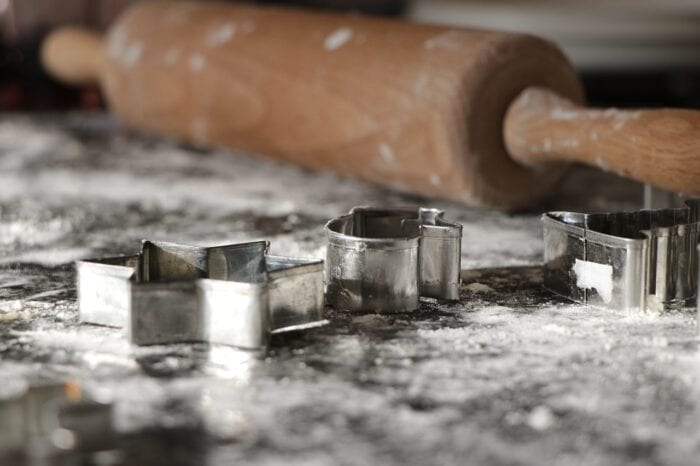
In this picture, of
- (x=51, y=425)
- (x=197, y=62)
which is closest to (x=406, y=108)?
(x=197, y=62)

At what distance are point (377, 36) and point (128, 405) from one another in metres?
0.94

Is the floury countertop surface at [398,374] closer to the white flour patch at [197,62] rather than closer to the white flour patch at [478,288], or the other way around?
the white flour patch at [478,288]

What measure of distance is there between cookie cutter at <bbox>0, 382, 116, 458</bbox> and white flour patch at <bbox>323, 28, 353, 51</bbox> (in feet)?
3.28

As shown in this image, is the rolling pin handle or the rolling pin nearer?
the rolling pin

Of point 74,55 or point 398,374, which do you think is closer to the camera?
point 398,374

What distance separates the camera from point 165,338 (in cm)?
83

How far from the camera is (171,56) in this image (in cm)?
Answer: 187

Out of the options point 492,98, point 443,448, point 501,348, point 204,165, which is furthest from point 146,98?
point 443,448

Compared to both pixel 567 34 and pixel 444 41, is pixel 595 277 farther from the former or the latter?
pixel 567 34

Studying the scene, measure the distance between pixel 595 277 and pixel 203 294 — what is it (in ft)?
1.17

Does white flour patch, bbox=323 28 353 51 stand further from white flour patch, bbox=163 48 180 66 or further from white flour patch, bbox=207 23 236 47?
white flour patch, bbox=163 48 180 66

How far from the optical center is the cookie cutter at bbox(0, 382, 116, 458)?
0.61 metres

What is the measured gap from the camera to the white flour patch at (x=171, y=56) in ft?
6.10

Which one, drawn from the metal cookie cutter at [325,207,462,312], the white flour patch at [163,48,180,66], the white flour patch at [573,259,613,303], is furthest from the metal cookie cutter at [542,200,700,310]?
the white flour patch at [163,48,180,66]
